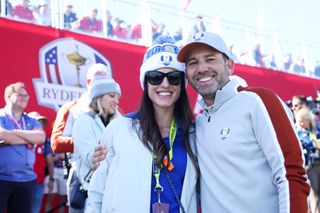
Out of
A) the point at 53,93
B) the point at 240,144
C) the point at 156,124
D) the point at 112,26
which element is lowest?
the point at 240,144

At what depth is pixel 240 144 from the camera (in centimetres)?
223

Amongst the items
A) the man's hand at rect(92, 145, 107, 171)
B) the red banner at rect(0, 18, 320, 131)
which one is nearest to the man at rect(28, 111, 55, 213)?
the red banner at rect(0, 18, 320, 131)

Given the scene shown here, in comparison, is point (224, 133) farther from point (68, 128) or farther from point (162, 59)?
point (68, 128)

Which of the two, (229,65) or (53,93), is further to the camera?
(53,93)

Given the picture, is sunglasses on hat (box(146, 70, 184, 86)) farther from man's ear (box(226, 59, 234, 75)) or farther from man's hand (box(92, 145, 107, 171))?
man's hand (box(92, 145, 107, 171))

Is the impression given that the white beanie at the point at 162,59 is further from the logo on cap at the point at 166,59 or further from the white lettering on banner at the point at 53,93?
the white lettering on banner at the point at 53,93

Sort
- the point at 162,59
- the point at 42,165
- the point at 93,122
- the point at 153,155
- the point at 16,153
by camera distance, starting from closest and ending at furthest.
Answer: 1. the point at 153,155
2. the point at 162,59
3. the point at 93,122
4. the point at 16,153
5. the point at 42,165

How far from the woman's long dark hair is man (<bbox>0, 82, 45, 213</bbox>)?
2.67 m

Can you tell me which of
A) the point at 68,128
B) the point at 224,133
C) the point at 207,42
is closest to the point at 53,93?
the point at 68,128

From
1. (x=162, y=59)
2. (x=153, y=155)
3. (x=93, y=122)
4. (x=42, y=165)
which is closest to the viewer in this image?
(x=153, y=155)

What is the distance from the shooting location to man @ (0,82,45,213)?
189 inches

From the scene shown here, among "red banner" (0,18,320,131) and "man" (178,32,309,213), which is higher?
"red banner" (0,18,320,131)

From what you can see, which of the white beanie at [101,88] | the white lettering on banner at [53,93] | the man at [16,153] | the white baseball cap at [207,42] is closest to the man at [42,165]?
the white lettering on banner at [53,93]

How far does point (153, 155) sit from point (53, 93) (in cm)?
574
